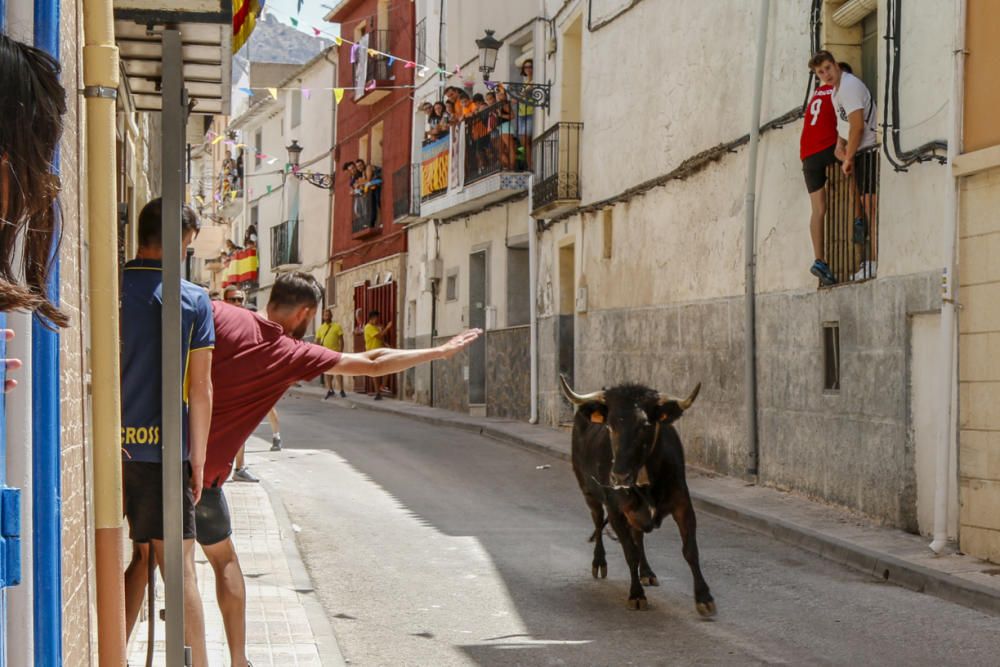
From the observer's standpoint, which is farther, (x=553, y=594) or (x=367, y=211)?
(x=367, y=211)

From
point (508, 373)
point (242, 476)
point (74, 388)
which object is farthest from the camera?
point (508, 373)

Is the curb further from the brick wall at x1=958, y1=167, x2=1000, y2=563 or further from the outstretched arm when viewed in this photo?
the brick wall at x1=958, y1=167, x2=1000, y2=563

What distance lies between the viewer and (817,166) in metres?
13.1

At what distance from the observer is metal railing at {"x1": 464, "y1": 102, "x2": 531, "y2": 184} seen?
79.2 feet

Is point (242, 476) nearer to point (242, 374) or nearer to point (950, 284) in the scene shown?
point (950, 284)

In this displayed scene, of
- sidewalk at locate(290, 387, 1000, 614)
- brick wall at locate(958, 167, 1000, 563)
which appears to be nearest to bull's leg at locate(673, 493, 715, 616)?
sidewalk at locate(290, 387, 1000, 614)

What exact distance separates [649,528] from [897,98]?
4.72 meters

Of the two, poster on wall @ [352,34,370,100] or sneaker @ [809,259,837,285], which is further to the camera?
poster on wall @ [352,34,370,100]

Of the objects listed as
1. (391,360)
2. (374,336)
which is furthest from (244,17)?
(374,336)

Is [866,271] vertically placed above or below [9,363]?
above

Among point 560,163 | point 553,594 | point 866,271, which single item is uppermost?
point 560,163

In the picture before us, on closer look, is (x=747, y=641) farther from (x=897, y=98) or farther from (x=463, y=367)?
(x=463, y=367)

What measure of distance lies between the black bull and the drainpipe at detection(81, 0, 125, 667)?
438cm

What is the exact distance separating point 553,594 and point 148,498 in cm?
399
